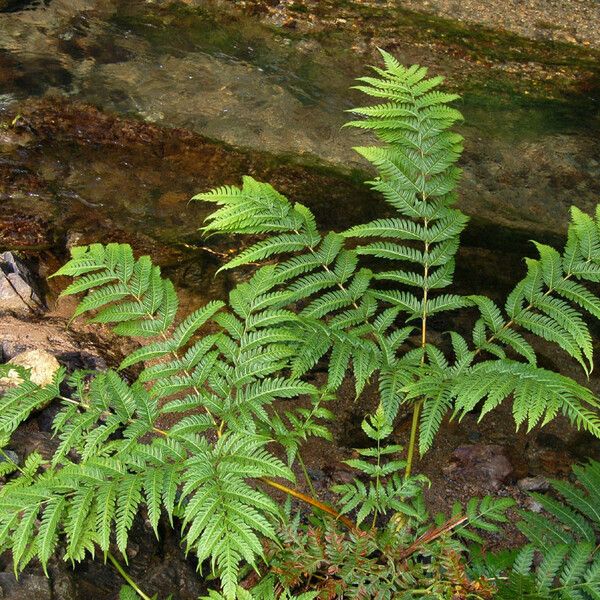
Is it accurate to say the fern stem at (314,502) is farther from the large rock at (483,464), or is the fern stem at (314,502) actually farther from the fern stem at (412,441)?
the large rock at (483,464)

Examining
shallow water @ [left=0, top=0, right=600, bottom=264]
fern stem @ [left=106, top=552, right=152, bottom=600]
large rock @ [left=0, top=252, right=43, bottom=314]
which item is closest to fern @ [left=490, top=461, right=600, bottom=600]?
fern stem @ [left=106, top=552, right=152, bottom=600]

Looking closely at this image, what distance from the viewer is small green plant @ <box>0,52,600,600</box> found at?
255cm

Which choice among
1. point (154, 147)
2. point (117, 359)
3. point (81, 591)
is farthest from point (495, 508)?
point (154, 147)

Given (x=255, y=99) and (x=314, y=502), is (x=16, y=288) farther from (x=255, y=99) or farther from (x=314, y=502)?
(x=255, y=99)

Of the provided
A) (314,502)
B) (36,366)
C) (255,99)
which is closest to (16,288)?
(36,366)

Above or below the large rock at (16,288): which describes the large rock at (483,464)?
below

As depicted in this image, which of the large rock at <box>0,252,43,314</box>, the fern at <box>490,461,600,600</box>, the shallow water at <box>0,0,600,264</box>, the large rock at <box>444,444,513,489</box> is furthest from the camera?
the shallow water at <box>0,0,600,264</box>

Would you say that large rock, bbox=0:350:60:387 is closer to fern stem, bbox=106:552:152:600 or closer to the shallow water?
fern stem, bbox=106:552:152:600

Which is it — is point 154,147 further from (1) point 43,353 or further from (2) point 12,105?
(1) point 43,353

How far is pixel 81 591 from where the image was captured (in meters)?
2.81

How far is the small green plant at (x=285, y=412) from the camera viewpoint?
2.55 meters

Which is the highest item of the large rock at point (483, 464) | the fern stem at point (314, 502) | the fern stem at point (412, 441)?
the fern stem at point (412, 441)

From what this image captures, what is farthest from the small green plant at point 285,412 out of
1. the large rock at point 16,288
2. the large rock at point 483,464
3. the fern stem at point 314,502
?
the large rock at point 16,288

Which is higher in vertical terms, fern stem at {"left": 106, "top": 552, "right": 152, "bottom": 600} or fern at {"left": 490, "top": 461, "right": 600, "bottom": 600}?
fern at {"left": 490, "top": 461, "right": 600, "bottom": 600}
